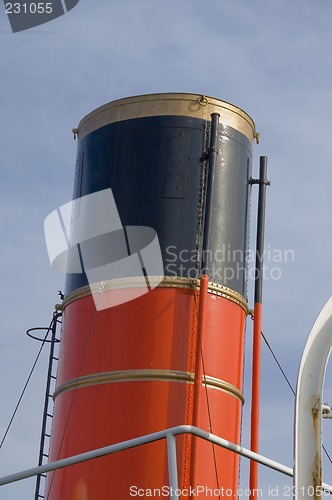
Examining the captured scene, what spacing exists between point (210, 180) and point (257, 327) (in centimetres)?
201

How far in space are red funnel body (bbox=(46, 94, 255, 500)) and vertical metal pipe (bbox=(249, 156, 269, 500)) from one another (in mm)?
190

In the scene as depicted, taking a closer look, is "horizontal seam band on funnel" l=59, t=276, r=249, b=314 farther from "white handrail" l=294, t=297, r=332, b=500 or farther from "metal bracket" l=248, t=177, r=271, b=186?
"white handrail" l=294, t=297, r=332, b=500

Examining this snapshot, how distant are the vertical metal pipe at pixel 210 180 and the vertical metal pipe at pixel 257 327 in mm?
874

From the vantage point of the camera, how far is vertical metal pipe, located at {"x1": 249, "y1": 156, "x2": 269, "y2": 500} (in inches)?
476

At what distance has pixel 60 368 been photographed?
13000 mm

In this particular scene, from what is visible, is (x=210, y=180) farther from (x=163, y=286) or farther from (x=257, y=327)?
(x=257, y=327)

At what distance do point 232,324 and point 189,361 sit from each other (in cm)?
92

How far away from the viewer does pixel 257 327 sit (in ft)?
42.6

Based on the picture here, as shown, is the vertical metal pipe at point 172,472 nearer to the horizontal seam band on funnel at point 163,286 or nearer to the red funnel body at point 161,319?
the red funnel body at point 161,319

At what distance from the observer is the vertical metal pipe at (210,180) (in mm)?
12555

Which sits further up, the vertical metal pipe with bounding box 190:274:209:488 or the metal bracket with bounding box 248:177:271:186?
the metal bracket with bounding box 248:177:271:186

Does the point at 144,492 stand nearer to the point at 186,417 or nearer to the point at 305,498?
the point at 186,417

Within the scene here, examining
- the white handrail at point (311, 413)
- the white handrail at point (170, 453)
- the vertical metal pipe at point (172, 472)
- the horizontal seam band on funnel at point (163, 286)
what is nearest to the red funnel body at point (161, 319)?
the horizontal seam band on funnel at point (163, 286)

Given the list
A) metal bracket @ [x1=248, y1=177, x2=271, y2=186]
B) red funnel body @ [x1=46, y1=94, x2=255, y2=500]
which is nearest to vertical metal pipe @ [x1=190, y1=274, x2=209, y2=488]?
red funnel body @ [x1=46, y1=94, x2=255, y2=500]
